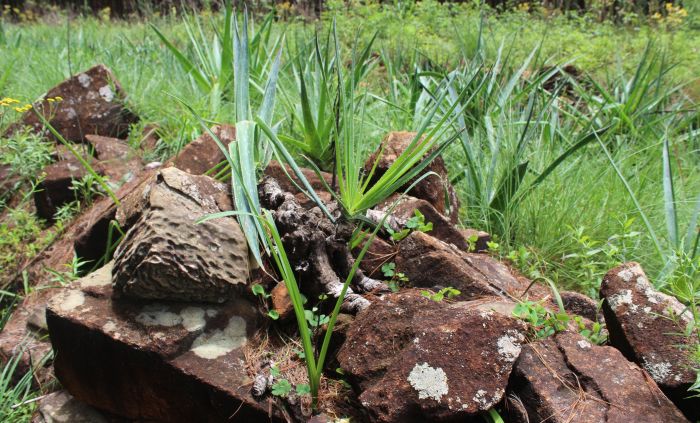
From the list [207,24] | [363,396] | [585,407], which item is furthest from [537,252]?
[207,24]

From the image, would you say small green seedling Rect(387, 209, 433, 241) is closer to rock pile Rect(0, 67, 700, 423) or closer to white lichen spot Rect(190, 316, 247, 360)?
rock pile Rect(0, 67, 700, 423)

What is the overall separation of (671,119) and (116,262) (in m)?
3.56

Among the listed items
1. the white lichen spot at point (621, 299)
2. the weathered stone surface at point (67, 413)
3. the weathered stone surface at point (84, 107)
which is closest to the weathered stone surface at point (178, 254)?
the weathered stone surface at point (67, 413)

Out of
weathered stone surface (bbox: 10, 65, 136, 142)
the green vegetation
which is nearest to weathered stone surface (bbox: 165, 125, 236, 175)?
the green vegetation

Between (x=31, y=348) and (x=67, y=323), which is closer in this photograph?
(x=67, y=323)

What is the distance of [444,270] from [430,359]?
491 mm

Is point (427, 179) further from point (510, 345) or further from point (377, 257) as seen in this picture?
point (510, 345)

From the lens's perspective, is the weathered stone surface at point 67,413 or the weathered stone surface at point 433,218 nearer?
the weathered stone surface at point 67,413

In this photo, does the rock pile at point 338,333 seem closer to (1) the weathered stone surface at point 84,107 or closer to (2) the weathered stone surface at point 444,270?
(2) the weathered stone surface at point 444,270

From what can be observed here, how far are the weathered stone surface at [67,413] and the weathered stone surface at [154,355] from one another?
0.05 metres

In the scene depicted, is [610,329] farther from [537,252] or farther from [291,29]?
[291,29]

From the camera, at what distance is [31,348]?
2521mm

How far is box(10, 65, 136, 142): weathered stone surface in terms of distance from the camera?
390cm

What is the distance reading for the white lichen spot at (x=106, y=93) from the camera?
3961 millimetres
